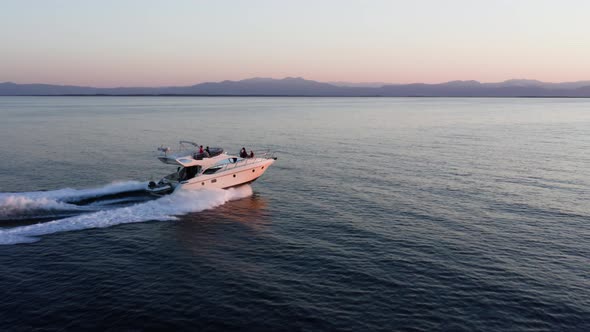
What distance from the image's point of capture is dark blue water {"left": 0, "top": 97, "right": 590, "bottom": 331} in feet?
60.1

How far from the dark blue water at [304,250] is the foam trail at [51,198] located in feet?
0.42

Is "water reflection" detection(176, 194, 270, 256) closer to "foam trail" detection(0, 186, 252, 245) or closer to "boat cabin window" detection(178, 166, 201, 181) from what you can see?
"foam trail" detection(0, 186, 252, 245)

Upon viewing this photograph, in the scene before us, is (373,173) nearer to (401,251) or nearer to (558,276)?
(401,251)

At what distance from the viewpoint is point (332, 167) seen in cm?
4869

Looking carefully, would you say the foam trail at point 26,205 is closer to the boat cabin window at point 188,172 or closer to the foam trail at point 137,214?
the foam trail at point 137,214

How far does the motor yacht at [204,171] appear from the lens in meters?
35.1

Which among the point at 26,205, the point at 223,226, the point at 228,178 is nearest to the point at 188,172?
the point at 228,178

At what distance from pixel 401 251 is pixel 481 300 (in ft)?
19.2

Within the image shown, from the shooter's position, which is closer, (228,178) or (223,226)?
(223,226)

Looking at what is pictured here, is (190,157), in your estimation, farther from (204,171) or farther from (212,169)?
(212,169)

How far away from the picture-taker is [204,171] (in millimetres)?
36625

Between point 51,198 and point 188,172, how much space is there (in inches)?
412

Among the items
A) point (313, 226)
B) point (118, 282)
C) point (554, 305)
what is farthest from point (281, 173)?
point (554, 305)

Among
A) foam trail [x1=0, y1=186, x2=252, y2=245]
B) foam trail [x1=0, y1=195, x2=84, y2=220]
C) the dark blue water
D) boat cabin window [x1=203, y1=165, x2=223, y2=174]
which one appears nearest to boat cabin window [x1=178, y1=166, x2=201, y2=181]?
boat cabin window [x1=203, y1=165, x2=223, y2=174]
